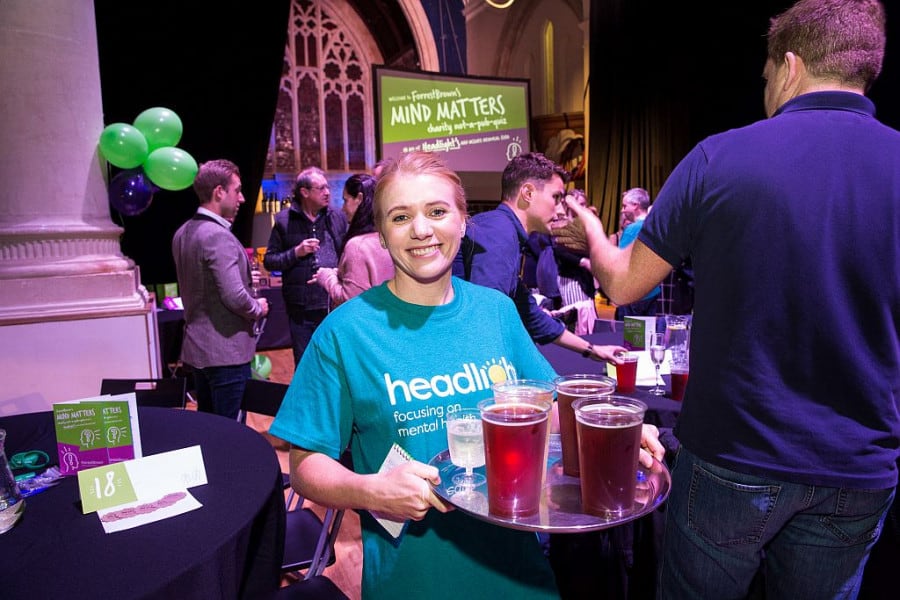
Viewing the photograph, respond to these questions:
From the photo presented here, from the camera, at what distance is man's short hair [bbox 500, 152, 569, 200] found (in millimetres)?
2510

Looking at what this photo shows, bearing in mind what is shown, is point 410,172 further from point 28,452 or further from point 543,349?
point 543,349

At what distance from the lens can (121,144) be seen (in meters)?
3.46

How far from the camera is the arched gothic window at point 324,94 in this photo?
496 inches

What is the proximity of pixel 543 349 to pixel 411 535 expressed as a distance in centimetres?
171

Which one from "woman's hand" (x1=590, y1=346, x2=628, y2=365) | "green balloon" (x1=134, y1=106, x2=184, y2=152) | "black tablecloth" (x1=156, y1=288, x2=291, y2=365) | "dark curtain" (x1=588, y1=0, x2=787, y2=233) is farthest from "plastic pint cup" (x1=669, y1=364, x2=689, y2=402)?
"dark curtain" (x1=588, y1=0, x2=787, y2=233)

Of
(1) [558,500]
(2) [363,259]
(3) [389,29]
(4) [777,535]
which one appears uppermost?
(3) [389,29]

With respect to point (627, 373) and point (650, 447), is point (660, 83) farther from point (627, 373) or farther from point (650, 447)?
point (650, 447)

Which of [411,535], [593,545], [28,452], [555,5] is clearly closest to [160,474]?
[28,452]

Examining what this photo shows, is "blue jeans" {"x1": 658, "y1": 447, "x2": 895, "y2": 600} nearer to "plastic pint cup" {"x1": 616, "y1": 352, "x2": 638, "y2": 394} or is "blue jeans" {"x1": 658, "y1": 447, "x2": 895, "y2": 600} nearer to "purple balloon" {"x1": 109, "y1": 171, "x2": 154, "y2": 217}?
"plastic pint cup" {"x1": 616, "y1": 352, "x2": 638, "y2": 394}

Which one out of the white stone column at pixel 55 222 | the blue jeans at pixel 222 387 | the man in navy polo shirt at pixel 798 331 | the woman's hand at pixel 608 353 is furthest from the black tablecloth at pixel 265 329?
the man in navy polo shirt at pixel 798 331

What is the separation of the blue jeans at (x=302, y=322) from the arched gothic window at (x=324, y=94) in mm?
9055

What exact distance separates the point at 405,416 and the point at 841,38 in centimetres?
116

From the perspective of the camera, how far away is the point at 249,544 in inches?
56.6

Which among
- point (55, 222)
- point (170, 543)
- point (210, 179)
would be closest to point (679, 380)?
point (170, 543)
